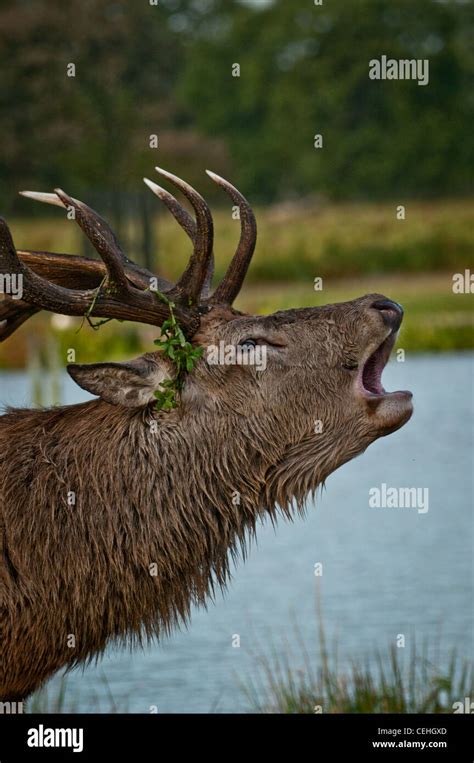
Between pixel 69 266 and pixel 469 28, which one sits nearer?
pixel 69 266

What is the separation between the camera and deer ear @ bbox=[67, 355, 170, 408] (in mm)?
6660

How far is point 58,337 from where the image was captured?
27078mm

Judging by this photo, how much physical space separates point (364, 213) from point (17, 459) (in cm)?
3813

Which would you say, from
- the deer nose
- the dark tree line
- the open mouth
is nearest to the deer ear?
the open mouth

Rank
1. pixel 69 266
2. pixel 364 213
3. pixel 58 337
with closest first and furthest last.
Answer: pixel 69 266 < pixel 58 337 < pixel 364 213

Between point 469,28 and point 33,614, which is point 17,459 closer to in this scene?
point 33,614

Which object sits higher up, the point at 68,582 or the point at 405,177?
the point at 405,177

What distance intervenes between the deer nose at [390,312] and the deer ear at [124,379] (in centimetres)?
96

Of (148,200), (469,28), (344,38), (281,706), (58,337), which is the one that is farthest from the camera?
(469,28)

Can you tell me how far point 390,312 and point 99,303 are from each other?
129 cm

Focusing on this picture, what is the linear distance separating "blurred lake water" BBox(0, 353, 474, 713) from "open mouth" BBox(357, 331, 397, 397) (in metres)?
0.79

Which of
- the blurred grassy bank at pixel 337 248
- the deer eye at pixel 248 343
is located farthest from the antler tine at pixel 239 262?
the blurred grassy bank at pixel 337 248

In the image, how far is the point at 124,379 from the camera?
22.2ft

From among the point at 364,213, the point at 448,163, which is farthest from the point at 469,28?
the point at 364,213
